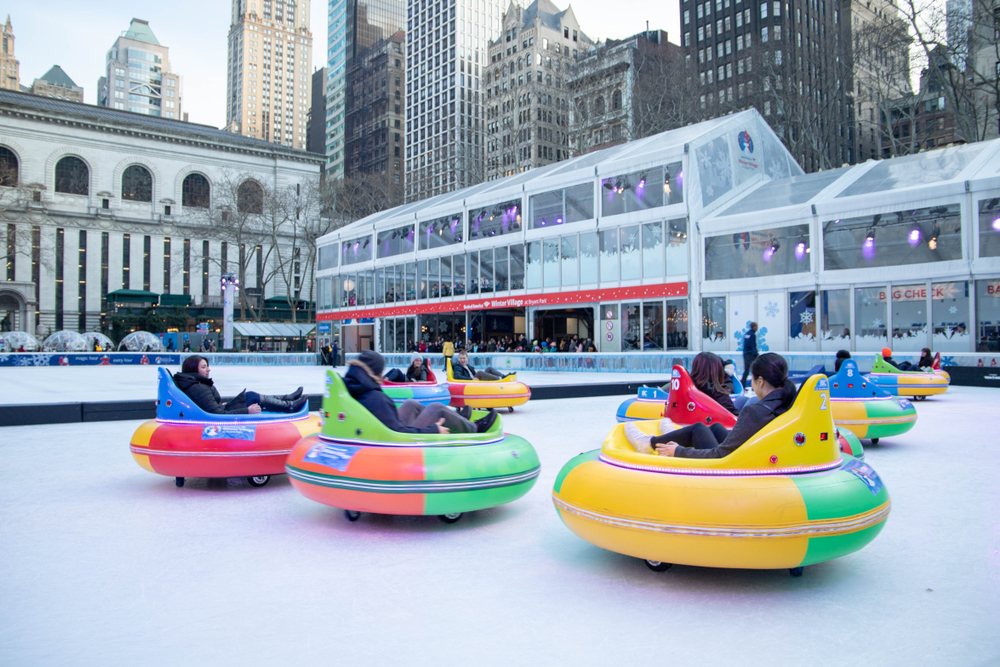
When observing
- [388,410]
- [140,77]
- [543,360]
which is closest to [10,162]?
[543,360]

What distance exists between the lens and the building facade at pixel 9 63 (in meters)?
181

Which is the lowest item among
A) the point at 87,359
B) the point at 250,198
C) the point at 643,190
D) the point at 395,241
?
the point at 87,359

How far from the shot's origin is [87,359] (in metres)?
36.8

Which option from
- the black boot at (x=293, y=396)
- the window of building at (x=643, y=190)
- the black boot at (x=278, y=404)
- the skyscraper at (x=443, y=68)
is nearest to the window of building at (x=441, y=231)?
the window of building at (x=643, y=190)

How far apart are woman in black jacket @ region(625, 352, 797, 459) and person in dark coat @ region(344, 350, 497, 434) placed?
1426 millimetres

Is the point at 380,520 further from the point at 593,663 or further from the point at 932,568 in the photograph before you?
the point at 932,568

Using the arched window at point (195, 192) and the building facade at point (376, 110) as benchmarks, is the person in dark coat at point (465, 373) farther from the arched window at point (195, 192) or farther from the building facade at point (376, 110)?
the building facade at point (376, 110)

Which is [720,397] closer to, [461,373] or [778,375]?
[778,375]

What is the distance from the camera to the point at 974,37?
1220 inches

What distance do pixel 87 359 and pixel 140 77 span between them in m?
169

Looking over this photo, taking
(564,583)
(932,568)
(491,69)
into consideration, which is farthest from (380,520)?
(491,69)

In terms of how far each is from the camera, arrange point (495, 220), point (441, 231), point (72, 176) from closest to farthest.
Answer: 1. point (495, 220)
2. point (441, 231)
3. point (72, 176)

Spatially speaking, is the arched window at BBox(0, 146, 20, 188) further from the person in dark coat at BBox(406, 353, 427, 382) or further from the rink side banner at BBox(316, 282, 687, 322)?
the person in dark coat at BBox(406, 353, 427, 382)

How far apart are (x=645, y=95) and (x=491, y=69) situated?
64124mm
